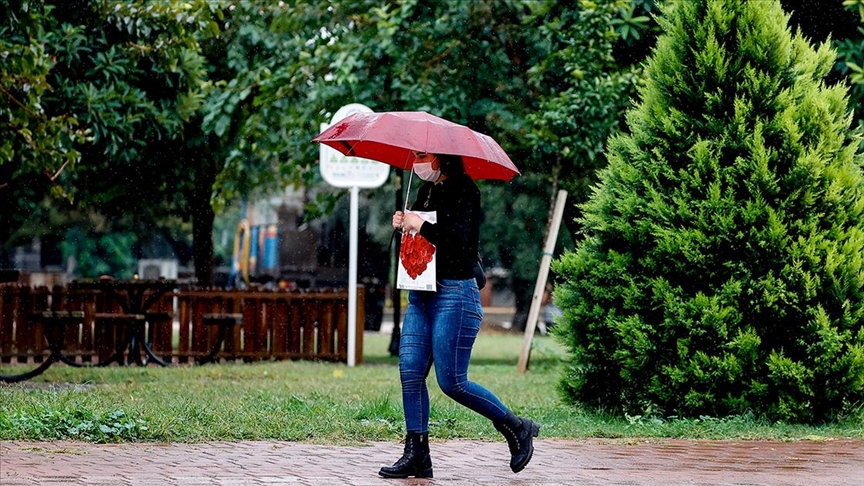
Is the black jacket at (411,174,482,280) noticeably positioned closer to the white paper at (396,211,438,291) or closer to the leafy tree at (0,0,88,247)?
the white paper at (396,211,438,291)

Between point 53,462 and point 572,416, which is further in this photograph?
point 572,416

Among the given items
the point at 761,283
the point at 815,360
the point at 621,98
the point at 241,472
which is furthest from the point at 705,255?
the point at 621,98

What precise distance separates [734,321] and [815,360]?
2.19 feet

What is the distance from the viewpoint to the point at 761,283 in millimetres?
9852

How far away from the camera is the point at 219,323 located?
1650 cm

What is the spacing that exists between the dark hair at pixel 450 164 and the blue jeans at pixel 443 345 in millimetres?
625

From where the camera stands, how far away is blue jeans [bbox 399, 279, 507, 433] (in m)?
7.00

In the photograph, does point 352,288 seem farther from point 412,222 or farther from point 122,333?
point 412,222

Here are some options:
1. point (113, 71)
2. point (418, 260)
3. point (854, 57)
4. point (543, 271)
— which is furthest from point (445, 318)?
point (113, 71)

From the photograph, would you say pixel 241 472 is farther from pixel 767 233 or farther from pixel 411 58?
pixel 411 58

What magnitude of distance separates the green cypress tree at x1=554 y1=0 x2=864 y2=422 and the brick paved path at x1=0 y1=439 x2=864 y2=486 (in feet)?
3.55

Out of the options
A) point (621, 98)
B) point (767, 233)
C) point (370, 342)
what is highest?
point (621, 98)

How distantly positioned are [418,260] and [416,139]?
0.66 meters

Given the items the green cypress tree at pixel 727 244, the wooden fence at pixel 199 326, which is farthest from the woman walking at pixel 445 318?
the wooden fence at pixel 199 326
